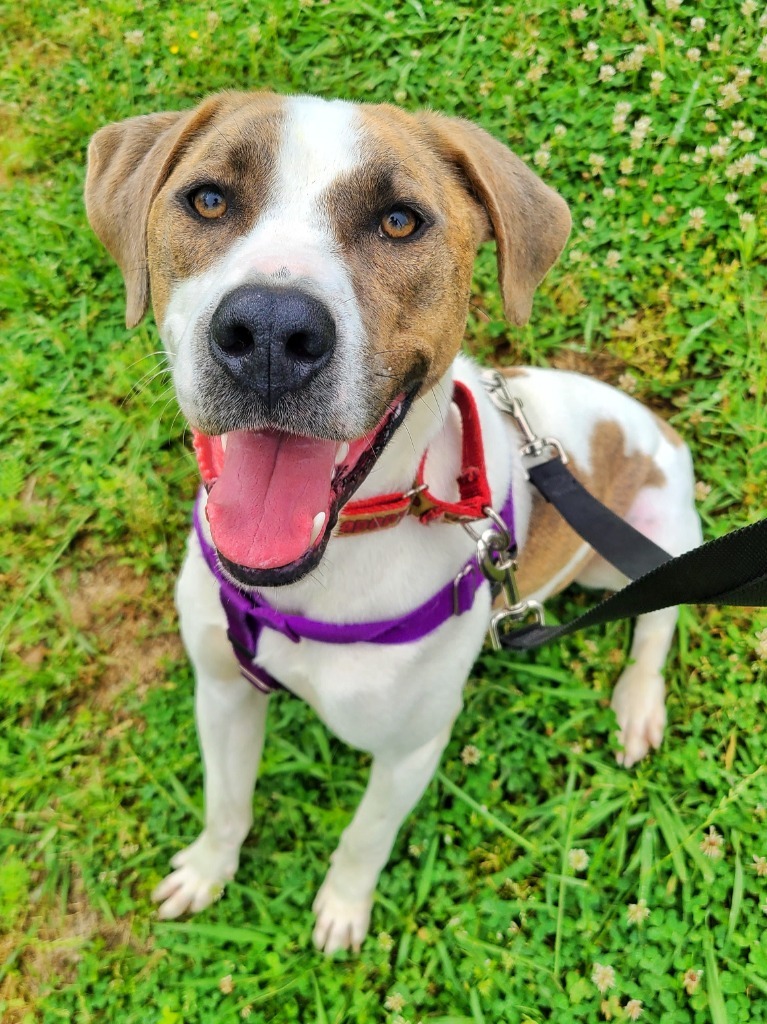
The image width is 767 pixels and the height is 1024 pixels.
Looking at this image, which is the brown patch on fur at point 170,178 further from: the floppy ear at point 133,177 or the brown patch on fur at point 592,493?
the brown patch on fur at point 592,493

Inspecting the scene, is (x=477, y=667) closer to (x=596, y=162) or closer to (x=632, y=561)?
(x=632, y=561)

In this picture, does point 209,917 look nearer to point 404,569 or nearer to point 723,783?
point 404,569

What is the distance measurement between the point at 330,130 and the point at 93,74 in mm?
3626

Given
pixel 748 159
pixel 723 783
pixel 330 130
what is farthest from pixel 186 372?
pixel 748 159

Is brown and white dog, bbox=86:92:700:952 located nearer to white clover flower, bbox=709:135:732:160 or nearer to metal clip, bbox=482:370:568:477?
metal clip, bbox=482:370:568:477

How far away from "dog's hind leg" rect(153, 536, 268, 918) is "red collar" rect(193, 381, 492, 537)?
597mm

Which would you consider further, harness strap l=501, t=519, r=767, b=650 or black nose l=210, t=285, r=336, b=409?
harness strap l=501, t=519, r=767, b=650

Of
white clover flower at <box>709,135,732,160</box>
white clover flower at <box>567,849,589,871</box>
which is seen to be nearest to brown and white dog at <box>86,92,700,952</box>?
white clover flower at <box>567,849,589,871</box>

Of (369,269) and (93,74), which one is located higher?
(369,269)

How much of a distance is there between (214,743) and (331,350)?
5.88ft

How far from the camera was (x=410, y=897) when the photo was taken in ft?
11.6

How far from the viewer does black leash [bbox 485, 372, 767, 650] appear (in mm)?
1942

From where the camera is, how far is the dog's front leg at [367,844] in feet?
9.52

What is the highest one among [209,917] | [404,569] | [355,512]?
[355,512]
